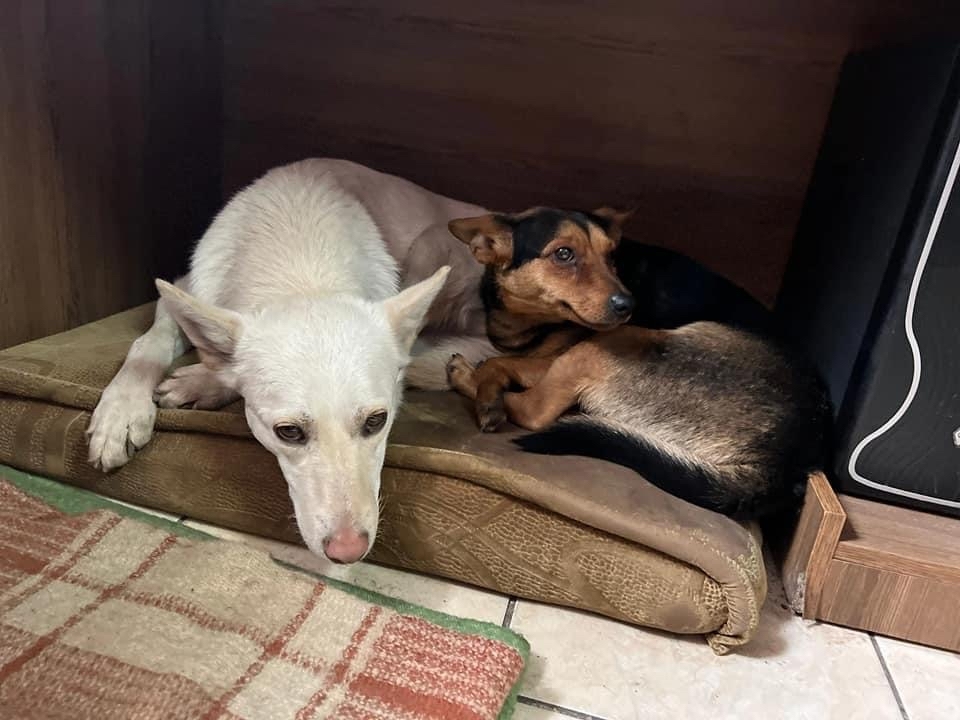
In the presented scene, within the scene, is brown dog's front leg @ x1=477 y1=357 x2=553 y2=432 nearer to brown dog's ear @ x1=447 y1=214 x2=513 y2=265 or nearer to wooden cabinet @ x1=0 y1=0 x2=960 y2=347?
brown dog's ear @ x1=447 y1=214 x2=513 y2=265

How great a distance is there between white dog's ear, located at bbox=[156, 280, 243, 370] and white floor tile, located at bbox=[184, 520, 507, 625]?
0.48 meters

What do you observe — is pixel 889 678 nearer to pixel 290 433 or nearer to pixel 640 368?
pixel 640 368

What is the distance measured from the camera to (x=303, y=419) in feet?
4.33

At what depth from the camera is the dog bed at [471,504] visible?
1.45 meters

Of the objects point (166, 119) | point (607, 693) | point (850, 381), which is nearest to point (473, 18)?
point (166, 119)

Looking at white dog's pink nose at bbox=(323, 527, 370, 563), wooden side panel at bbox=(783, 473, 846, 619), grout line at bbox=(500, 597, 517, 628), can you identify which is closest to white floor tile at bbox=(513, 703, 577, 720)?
grout line at bbox=(500, 597, 517, 628)

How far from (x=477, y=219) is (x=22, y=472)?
1.36 meters

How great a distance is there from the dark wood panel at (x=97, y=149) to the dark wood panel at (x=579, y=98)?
0.31 meters

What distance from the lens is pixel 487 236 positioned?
2.04m

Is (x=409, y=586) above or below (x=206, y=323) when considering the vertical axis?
below

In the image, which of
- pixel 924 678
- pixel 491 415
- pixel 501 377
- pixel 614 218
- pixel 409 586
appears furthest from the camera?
pixel 614 218

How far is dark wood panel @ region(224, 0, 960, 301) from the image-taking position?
7.77ft

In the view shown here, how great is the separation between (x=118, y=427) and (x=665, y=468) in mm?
1277

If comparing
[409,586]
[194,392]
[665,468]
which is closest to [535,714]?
[409,586]
